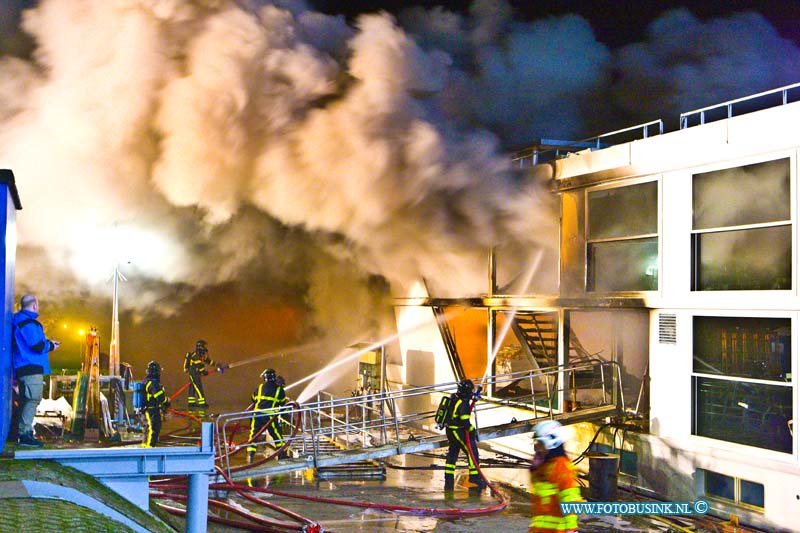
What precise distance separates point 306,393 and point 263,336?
2827 millimetres

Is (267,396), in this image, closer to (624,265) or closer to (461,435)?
(461,435)

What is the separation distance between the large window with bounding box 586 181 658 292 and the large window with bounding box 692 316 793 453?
1.46 m

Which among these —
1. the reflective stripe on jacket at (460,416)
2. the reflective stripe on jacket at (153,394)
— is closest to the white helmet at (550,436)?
the reflective stripe on jacket at (460,416)

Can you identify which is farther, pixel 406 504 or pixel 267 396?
pixel 267 396

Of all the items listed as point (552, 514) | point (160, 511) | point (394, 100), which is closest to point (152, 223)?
point (394, 100)

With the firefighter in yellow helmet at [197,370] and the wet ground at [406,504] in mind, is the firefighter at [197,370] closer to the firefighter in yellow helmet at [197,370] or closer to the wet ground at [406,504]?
the firefighter in yellow helmet at [197,370]

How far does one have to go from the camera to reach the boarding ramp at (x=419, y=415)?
1102 centimetres

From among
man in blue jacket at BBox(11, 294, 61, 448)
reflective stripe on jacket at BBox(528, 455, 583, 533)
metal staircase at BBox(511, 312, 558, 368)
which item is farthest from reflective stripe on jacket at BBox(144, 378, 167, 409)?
reflective stripe on jacket at BBox(528, 455, 583, 533)

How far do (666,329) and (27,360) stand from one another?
29.0ft

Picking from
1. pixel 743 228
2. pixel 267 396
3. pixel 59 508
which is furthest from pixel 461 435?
pixel 59 508

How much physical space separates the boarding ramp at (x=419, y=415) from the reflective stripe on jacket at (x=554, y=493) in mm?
4783

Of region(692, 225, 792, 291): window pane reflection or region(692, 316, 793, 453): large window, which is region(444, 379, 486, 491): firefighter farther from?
region(692, 225, 792, 291): window pane reflection

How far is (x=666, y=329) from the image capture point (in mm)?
11773

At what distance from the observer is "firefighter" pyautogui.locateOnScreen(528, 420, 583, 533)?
6.01m
